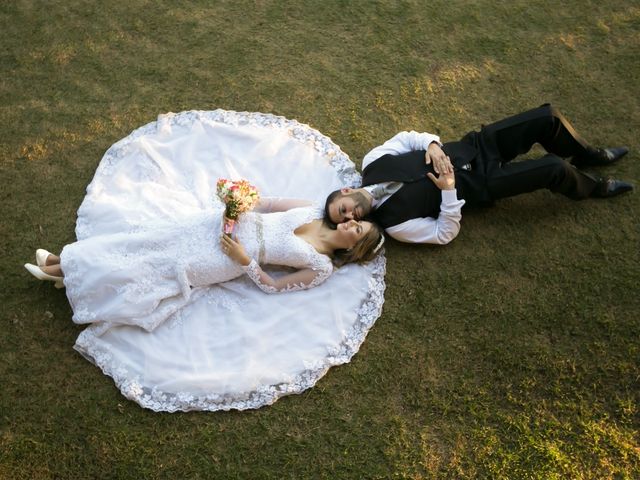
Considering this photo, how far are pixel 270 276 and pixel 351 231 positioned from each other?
2.51 feet

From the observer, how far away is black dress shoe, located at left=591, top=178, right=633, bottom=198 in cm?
494

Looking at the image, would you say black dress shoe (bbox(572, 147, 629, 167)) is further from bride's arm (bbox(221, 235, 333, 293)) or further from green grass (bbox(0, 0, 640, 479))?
bride's arm (bbox(221, 235, 333, 293))

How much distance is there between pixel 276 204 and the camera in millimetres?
4656

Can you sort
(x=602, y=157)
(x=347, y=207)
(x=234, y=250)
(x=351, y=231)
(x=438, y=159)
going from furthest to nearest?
(x=602, y=157) → (x=438, y=159) → (x=347, y=207) → (x=351, y=231) → (x=234, y=250)

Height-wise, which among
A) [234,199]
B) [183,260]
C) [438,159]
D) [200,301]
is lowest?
[200,301]

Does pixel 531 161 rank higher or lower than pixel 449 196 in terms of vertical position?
higher

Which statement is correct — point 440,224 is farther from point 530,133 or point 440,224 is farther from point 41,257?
point 41,257

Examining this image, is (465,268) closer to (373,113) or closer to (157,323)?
(373,113)

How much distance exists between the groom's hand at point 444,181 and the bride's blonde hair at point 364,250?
1.93ft

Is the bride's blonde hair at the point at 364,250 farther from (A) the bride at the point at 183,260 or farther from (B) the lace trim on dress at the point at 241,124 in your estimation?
(B) the lace trim on dress at the point at 241,124

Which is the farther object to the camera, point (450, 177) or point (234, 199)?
point (450, 177)

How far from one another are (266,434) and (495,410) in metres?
1.67

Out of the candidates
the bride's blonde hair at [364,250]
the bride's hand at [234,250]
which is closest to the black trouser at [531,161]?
the bride's blonde hair at [364,250]

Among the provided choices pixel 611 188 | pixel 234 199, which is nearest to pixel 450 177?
pixel 611 188
